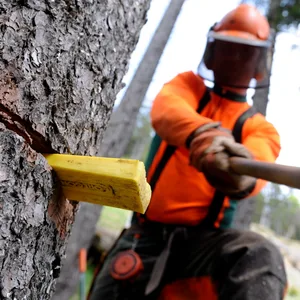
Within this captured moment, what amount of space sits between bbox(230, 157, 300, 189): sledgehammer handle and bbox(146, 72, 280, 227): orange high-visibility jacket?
379 mm

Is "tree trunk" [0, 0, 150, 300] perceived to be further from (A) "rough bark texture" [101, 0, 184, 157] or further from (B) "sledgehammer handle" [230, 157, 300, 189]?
(A) "rough bark texture" [101, 0, 184, 157]

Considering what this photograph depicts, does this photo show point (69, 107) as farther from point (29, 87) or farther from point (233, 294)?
point (233, 294)

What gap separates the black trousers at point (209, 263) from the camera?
1661 millimetres

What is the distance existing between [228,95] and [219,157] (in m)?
0.81

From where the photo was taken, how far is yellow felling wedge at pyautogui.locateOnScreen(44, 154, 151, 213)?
2.48 feet

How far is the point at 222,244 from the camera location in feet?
6.22

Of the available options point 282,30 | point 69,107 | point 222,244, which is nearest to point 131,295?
point 222,244

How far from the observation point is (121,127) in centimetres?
514

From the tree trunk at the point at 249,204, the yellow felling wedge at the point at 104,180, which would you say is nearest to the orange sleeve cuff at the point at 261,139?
the yellow felling wedge at the point at 104,180

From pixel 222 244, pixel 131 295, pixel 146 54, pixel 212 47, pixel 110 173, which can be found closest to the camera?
pixel 110 173

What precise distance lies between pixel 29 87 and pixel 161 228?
59.0 inches

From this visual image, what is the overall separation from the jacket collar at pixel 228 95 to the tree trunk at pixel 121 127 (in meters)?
2.70

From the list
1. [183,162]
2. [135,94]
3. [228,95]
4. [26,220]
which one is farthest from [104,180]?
[135,94]

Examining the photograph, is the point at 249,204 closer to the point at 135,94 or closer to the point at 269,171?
the point at 135,94
